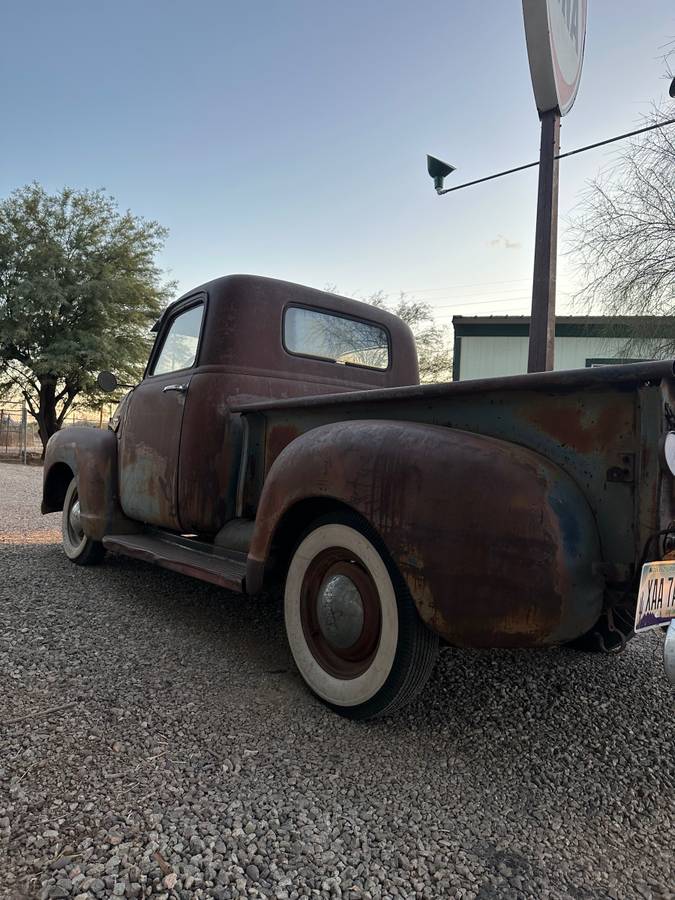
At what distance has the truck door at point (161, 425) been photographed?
148 inches

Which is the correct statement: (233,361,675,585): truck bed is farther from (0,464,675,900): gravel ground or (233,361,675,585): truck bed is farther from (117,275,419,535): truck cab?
(117,275,419,535): truck cab

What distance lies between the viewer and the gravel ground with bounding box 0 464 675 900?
1.55m

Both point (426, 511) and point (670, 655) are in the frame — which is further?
point (426, 511)

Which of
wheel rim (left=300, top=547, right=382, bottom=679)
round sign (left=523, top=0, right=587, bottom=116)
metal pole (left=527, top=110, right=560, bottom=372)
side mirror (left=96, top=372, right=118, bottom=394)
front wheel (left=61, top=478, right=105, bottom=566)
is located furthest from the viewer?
metal pole (left=527, top=110, right=560, bottom=372)

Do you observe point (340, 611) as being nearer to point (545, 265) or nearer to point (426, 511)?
point (426, 511)

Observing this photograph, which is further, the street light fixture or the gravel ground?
the street light fixture

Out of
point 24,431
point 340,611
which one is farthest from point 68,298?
point 340,611

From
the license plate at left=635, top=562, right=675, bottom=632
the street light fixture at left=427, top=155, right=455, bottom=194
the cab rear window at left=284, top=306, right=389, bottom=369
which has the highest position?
the street light fixture at left=427, top=155, right=455, bottom=194

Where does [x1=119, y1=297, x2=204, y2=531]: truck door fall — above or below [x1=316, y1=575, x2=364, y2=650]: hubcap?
above

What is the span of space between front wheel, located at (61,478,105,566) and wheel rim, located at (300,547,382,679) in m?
2.67

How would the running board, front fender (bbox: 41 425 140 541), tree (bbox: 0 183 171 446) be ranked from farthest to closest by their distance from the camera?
tree (bbox: 0 183 171 446), front fender (bbox: 41 425 140 541), the running board

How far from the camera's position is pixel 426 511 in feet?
6.73

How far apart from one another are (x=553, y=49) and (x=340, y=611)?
5983mm

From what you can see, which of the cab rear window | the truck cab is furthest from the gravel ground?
the cab rear window
